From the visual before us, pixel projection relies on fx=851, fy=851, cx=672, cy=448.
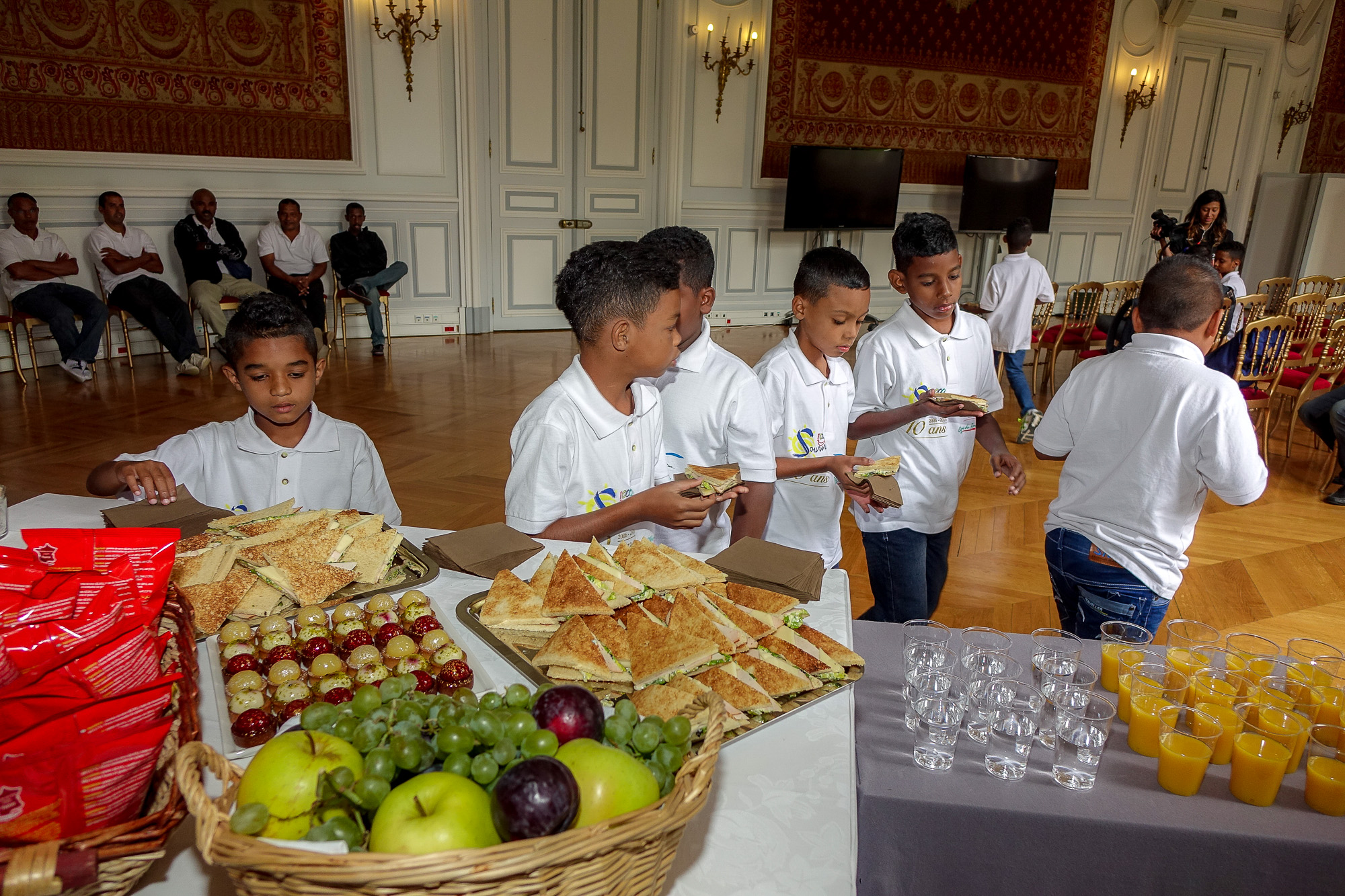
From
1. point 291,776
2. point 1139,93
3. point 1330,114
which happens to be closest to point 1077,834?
point 291,776

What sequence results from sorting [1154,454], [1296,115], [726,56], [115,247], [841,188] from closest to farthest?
[1154,454] < [115,247] < [726,56] < [841,188] < [1296,115]

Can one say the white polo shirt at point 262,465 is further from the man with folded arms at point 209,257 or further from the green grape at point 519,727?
the man with folded arms at point 209,257

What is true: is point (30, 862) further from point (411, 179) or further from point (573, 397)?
point (411, 179)

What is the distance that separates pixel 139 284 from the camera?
6746mm

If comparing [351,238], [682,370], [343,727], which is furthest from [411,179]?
[343,727]

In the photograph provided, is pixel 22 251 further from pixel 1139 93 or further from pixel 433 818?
pixel 1139 93

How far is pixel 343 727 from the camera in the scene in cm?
90

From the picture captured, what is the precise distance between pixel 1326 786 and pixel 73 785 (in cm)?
164

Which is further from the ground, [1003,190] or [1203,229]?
[1003,190]

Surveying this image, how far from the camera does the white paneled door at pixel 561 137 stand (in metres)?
8.38

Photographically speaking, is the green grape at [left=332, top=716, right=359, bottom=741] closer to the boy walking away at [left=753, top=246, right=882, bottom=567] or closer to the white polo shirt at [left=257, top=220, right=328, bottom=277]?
the boy walking away at [left=753, top=246, right=882, bottom=567]

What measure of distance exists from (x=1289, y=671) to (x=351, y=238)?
784 cm

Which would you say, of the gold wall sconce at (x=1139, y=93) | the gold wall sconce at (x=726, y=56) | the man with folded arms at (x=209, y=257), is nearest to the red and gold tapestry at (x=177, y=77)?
the man with folded arms at (x=209, y=257)

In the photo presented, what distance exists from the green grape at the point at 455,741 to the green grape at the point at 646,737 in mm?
169
